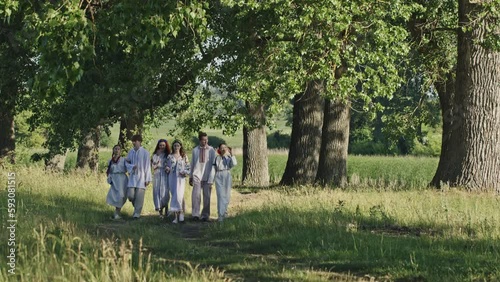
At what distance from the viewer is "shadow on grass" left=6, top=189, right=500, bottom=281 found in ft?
31.9

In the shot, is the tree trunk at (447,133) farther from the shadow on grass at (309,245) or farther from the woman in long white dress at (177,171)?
the woman in long white dress at (177,171)

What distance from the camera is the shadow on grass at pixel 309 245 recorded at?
9734 mm

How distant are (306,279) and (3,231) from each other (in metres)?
5.28

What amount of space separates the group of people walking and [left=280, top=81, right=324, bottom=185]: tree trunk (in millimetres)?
8566

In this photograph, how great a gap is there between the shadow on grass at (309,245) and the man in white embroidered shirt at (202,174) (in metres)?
1.15

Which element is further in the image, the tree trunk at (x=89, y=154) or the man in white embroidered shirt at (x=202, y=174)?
the tree trunk at (x=89, y=154)

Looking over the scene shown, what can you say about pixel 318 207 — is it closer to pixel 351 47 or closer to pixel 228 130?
pixel 351 47

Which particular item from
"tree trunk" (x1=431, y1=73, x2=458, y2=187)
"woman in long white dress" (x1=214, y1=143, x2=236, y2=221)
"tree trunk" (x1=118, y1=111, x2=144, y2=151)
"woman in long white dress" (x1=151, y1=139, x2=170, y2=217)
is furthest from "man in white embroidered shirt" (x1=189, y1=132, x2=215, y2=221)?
"tree trunk" (x1=118, y1=111, x2=144, y2=151)

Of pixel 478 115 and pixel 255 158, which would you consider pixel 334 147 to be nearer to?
pixel 255 158

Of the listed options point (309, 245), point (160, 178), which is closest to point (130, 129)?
point (160, 178)

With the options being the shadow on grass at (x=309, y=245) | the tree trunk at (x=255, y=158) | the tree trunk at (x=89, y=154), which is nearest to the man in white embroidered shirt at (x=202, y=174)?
the shadow on grass at (x=309, y=245)

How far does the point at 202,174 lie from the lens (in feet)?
57.9

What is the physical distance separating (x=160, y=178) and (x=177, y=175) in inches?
31.7

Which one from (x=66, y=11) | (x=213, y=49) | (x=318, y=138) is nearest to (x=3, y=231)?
(x=66, y=11)
